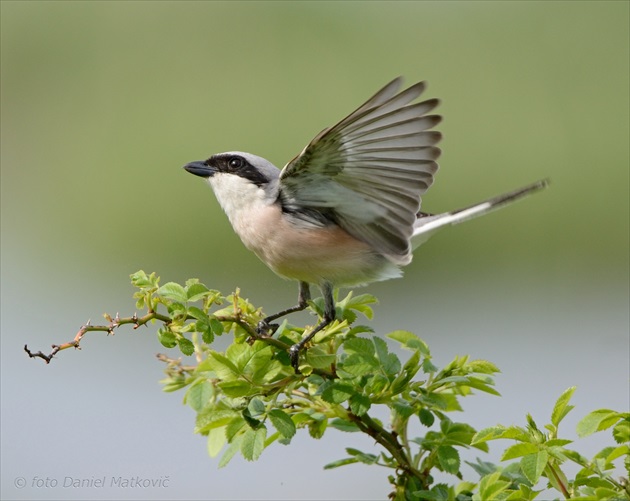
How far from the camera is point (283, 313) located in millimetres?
3135

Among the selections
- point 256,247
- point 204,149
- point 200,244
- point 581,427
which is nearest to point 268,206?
point 256,247

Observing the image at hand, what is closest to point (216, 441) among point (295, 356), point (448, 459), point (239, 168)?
point (295, 356)

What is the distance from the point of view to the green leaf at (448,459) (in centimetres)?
219

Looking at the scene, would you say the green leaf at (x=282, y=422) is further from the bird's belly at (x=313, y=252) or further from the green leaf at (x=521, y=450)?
the bird's belly at (x=313, y=252)

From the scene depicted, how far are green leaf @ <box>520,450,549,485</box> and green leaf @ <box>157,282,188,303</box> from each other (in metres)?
0.72

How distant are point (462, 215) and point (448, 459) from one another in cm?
121

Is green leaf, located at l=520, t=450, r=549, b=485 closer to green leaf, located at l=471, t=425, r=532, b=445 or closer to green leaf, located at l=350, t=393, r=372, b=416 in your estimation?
green leaf, located at l=471, t=425, r=532, b=445

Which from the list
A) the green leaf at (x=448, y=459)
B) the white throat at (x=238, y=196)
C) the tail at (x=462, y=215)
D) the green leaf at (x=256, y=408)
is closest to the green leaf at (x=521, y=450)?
the green leaf at (x=448, y=459)

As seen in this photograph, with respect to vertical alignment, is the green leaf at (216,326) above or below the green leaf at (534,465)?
above

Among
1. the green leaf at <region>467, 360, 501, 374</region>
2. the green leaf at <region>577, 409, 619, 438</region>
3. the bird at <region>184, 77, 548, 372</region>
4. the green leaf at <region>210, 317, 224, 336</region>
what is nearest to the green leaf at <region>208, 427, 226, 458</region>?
the green leaf at <region>210, 317, 224, 336</region>

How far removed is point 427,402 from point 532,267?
678cm

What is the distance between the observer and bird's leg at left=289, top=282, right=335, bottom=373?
223cm

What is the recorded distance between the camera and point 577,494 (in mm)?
1955

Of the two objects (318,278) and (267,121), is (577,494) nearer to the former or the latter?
(318,278)
